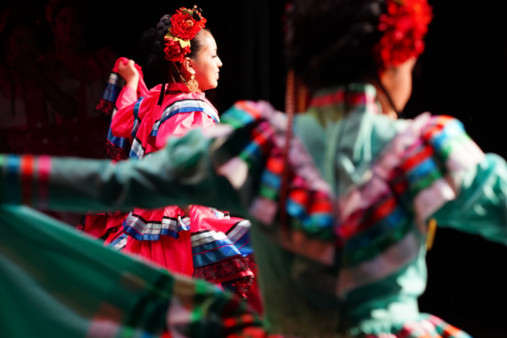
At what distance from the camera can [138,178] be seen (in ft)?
3.52

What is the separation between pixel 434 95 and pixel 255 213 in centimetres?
191

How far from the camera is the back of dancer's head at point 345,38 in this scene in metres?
1.04

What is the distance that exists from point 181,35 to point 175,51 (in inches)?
2.8

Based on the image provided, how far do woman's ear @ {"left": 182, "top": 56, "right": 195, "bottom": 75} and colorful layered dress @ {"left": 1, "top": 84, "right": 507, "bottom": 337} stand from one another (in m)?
1.73

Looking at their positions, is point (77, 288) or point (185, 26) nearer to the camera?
point (77, 288)

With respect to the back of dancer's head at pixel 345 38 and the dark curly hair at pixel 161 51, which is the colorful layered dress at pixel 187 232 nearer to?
the dark curly hair at pixel 161 51

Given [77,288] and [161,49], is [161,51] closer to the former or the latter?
[161,49]

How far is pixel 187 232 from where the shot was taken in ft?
8.55

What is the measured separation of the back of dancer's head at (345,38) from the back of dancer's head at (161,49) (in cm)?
175

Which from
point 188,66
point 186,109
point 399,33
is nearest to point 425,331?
point 399,33

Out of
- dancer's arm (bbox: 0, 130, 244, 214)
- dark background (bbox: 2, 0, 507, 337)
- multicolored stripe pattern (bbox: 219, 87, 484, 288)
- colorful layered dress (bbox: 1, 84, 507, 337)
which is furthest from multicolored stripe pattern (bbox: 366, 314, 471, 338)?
dark background (bbox: 2, 0, 507, 337)

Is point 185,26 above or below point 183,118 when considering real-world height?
above

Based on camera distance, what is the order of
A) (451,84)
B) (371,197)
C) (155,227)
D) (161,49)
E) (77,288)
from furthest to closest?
(161,49) < (451,84) < (155,227) < (77,288) < (371,197)

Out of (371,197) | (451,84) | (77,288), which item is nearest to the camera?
(371,197)
